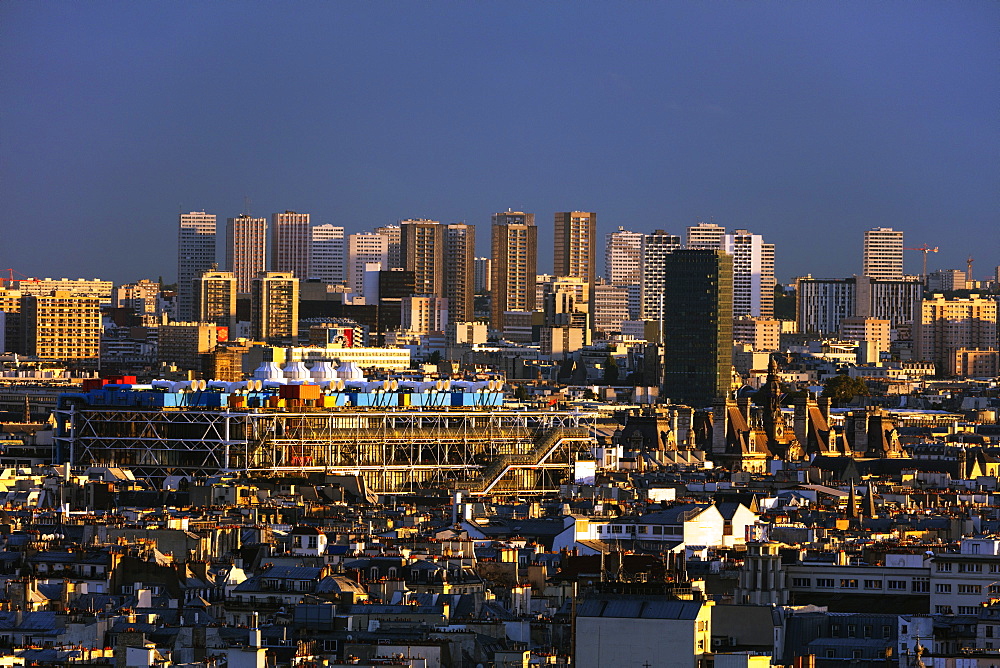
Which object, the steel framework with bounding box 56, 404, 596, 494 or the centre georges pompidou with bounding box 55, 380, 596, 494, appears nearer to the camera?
the steel framework with bounding box 56, 404, 596, 494

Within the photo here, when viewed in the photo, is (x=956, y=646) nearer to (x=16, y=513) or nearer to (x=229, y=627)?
(x=229, y=627)

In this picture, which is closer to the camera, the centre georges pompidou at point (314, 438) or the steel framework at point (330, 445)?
the steel framework at point (330, 445)

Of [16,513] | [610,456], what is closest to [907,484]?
[610,456]

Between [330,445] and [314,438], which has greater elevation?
[314,438]
